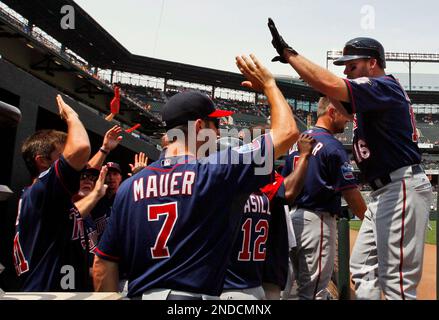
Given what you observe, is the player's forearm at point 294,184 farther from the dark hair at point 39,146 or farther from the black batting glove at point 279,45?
the dark hair at point 39,146

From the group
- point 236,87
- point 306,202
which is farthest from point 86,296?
point 236,87

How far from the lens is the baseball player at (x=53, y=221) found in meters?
2.01

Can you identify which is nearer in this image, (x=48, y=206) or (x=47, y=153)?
(x=48, y=206)

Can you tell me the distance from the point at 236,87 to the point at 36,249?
39.6m

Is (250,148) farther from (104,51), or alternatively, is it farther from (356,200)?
(104,51)

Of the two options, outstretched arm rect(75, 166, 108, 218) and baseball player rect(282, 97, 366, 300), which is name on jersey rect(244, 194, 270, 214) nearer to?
baseball player rect(282, 97, 366, 300)

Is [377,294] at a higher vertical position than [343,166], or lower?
lower

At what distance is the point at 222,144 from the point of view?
243 cm

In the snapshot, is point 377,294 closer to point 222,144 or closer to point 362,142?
point 362,142

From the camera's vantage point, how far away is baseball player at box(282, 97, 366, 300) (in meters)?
3.01

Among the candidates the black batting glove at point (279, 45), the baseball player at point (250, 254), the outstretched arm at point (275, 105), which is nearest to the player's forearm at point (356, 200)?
the baseball player at point (250, 254)

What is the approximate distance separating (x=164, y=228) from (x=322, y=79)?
1141mm

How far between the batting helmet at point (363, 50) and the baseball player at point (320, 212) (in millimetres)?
677

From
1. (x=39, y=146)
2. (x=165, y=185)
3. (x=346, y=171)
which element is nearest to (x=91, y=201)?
(x=39, y=146)
